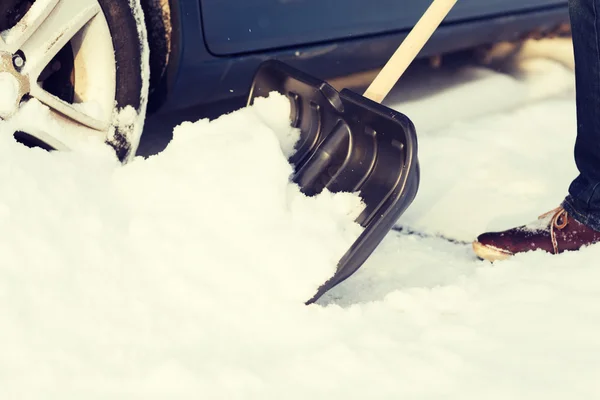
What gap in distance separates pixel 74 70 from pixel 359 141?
71cm

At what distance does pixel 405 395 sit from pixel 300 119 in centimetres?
82

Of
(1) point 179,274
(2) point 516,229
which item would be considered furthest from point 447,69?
(1) point 179,274

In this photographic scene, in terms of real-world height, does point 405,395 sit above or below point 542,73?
above

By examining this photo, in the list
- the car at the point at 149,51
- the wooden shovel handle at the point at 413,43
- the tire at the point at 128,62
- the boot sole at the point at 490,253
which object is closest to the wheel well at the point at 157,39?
the car at the point at 149,51

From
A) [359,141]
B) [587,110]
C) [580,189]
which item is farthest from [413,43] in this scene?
[580,189]

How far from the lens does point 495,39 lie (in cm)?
295

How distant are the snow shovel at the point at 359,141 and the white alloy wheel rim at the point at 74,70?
387 mm

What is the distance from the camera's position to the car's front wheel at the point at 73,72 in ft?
5.11

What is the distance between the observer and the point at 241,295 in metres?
1.49

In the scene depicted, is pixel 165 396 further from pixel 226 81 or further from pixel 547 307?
pixel 226 81

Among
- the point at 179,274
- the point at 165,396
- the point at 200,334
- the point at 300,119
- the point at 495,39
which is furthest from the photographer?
the point at 495,39

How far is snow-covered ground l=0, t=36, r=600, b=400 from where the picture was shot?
1308 mm

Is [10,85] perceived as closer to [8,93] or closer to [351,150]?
[8,93]

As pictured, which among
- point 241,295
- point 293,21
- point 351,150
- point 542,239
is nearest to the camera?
Result: point 241,295
